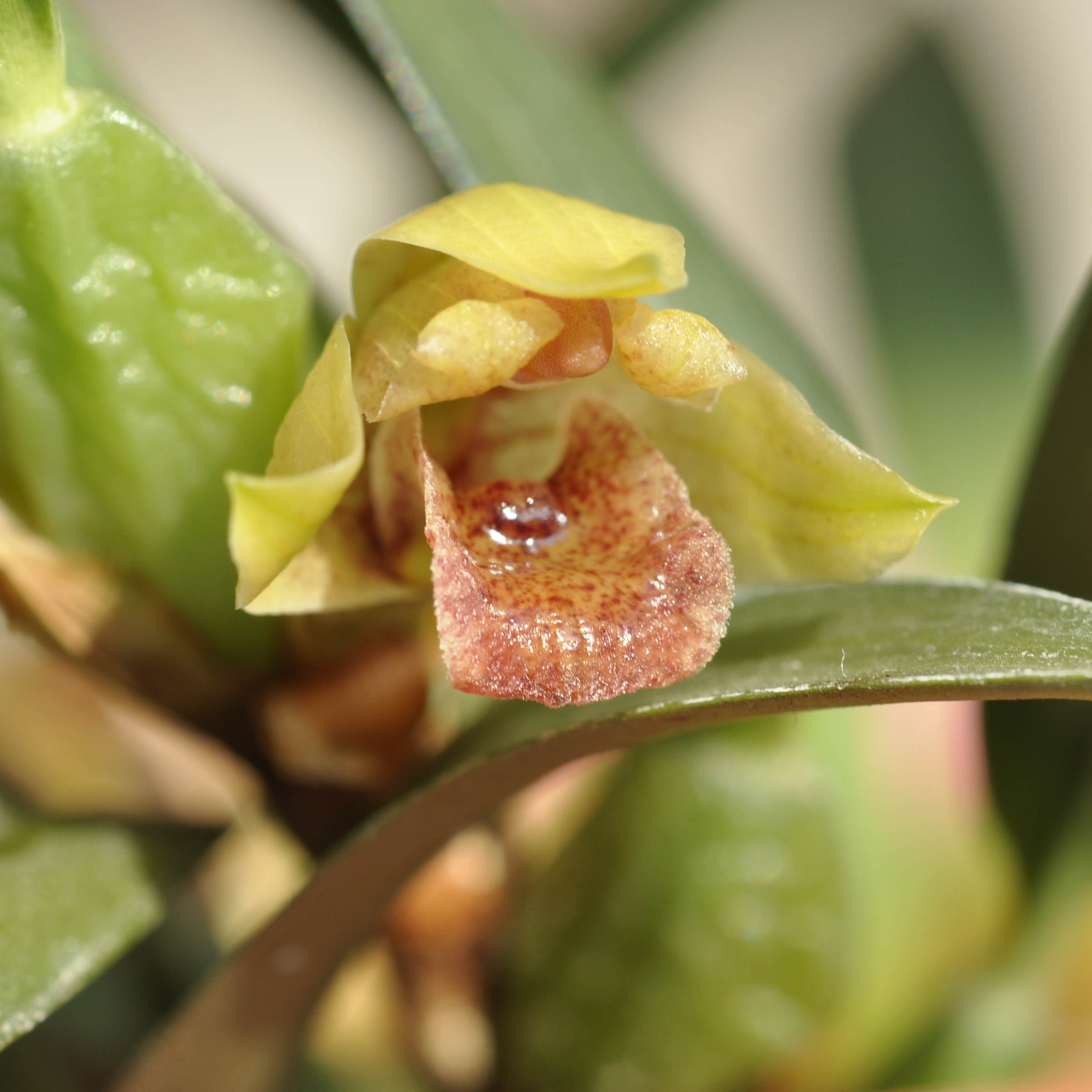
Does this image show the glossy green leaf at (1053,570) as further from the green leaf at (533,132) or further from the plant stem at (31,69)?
the plant stem at (31,69)

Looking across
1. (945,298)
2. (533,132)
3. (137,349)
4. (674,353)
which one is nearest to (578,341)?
(674,353)

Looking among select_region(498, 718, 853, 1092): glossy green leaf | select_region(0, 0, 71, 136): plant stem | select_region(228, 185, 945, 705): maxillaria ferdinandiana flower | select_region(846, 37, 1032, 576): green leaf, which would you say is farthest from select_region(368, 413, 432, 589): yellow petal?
select_region(846, 37, 1032, 576): green leaf

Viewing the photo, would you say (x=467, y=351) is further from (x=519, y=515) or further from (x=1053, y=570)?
(x=1053, y=570)

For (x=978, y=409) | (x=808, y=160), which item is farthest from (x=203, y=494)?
(x=808, y=160)

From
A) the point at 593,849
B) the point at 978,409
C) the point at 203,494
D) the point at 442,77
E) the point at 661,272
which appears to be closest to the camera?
the point at 661,272

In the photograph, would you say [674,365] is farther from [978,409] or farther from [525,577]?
[978,409]

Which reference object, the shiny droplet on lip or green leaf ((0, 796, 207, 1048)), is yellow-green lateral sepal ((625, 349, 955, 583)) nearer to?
the shiny droplet on lip
